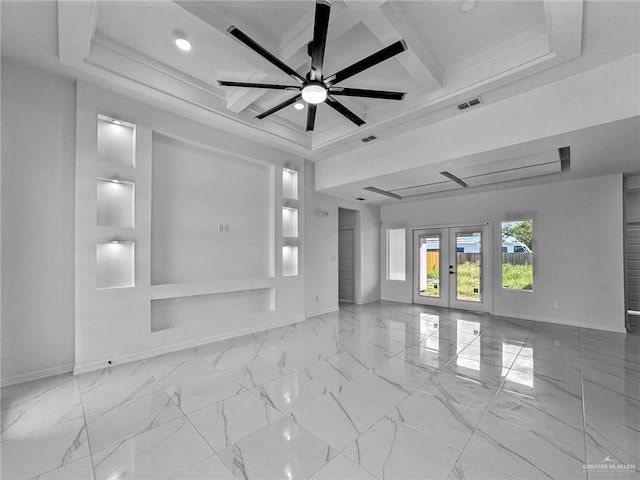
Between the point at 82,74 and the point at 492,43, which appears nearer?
the point at 492,43

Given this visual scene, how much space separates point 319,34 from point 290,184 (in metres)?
3.62

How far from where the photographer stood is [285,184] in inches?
224

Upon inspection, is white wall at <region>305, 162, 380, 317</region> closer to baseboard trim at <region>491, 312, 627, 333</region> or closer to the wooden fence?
the wooden fence

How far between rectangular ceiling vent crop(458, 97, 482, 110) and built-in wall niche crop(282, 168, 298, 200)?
10.3ft

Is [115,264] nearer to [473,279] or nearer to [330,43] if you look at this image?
[330,43]

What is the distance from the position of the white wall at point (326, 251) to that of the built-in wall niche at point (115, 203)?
322cm

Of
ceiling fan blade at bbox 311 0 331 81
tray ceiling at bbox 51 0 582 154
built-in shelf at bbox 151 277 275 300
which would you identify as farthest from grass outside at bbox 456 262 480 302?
ceiling fan blade at bbox 311 0 331 81

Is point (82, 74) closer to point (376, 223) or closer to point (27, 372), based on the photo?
point (27, 372)

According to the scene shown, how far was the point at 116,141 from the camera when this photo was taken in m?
3.71

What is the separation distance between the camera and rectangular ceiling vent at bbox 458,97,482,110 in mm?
3521

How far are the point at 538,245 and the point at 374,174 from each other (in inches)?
156

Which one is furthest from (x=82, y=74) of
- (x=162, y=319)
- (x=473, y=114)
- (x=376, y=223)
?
(x=376, y=223)

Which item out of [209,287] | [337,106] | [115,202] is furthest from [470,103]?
[115,202]

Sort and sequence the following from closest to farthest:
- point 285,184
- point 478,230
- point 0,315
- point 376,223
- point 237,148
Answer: point 0,315
point 237,148
point 285,184
point 478,230
point 376,223
